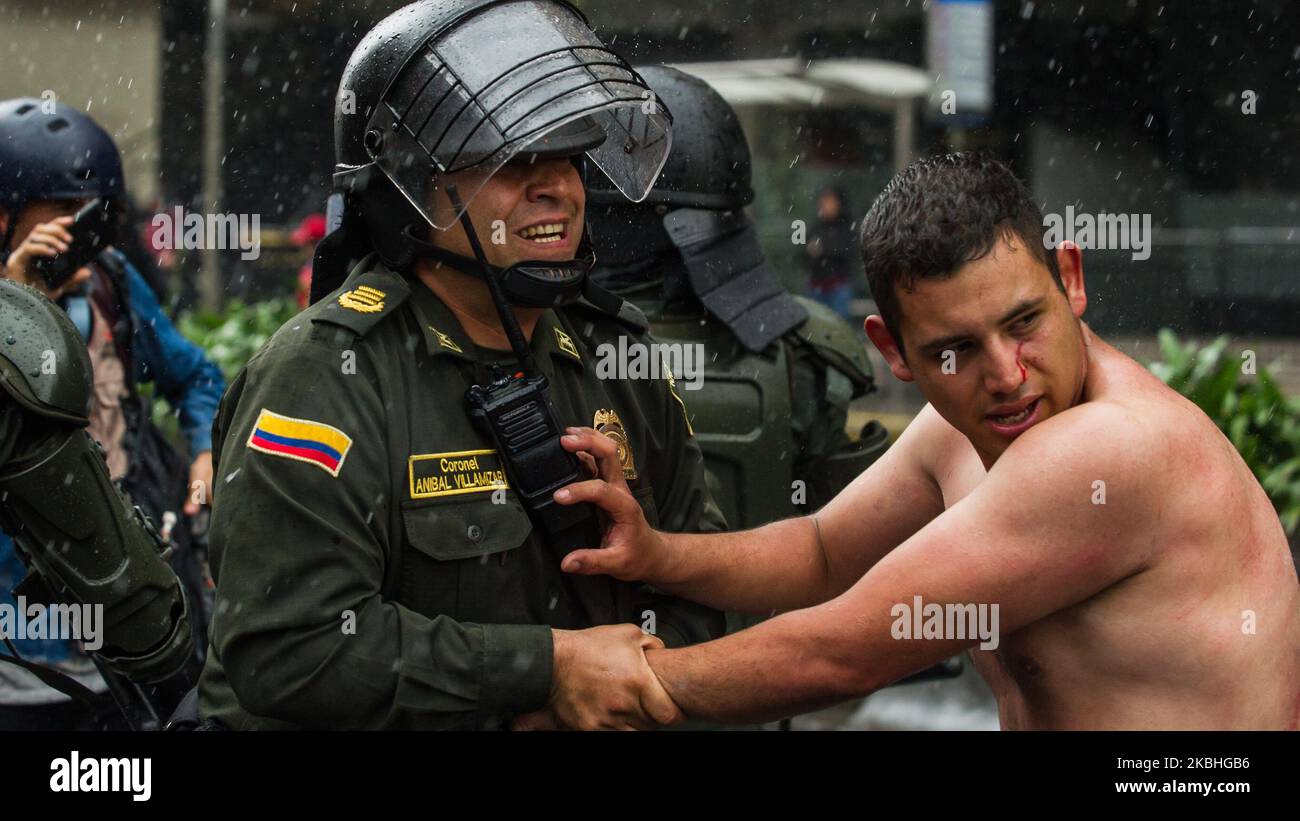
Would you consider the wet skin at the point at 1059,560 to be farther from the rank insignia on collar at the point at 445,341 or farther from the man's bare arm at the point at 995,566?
the rank insignia on collar at the point at 445,341

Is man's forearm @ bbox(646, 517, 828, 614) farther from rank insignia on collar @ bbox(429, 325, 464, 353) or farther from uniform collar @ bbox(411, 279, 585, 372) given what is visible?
rank insignia on collar @ bbox(429, 325, 464, 353)

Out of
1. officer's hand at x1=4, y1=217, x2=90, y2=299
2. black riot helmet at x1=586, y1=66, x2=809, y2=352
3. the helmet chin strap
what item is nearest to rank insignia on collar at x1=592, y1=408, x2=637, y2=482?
the helmet chin strap

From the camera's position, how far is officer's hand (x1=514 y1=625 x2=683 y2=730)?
2479 mm

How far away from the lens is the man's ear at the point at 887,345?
2.54 metres

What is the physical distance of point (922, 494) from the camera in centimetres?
294

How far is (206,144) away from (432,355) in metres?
11.4

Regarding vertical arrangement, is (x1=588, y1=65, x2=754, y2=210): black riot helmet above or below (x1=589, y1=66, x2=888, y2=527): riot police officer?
above

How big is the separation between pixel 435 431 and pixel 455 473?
8cm

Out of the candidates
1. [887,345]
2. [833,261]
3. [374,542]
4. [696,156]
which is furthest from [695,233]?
[833,261]

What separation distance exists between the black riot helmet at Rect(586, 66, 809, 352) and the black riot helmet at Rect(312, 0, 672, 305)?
1470mm

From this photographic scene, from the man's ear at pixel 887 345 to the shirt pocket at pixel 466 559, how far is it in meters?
A: 0.69

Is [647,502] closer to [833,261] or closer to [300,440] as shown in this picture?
[300,440]
